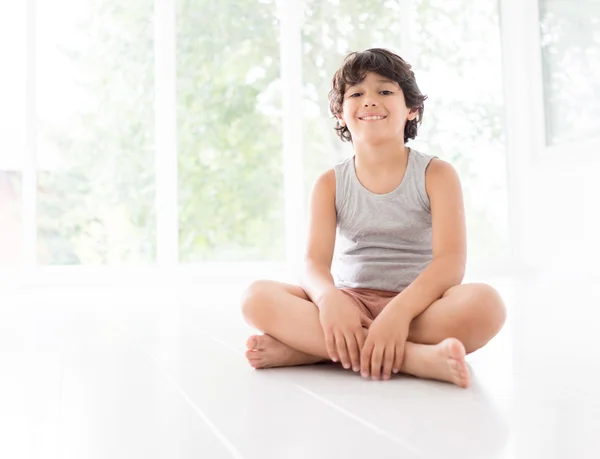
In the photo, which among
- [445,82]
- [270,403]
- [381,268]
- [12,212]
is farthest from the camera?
[445,82]

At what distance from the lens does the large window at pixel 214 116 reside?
142 inches

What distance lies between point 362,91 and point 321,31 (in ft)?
8.99

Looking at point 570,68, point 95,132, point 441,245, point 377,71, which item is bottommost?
point 441,245

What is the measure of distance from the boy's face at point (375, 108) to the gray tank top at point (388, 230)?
0.09 meters

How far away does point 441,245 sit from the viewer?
45.7 inches

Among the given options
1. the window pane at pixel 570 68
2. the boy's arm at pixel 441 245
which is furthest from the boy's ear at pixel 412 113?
the window pane at pixel 570 68

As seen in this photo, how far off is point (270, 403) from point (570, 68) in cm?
315

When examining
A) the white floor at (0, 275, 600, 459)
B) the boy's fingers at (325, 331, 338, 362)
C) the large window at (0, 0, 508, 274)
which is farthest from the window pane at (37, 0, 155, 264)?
the boy's fingers at (325, 331, 338, 362)

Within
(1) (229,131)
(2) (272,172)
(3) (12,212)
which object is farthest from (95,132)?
(2) (272,172)

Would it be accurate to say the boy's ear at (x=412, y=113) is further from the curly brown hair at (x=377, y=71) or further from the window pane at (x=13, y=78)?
the window pane at (x=13, y=78)

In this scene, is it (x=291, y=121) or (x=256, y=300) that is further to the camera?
(x=291, y=121)

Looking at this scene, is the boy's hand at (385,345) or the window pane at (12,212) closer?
the boy's hand at (385,345)

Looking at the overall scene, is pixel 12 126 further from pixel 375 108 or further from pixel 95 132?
pixel 375 108

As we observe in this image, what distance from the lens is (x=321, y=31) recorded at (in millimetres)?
3844
